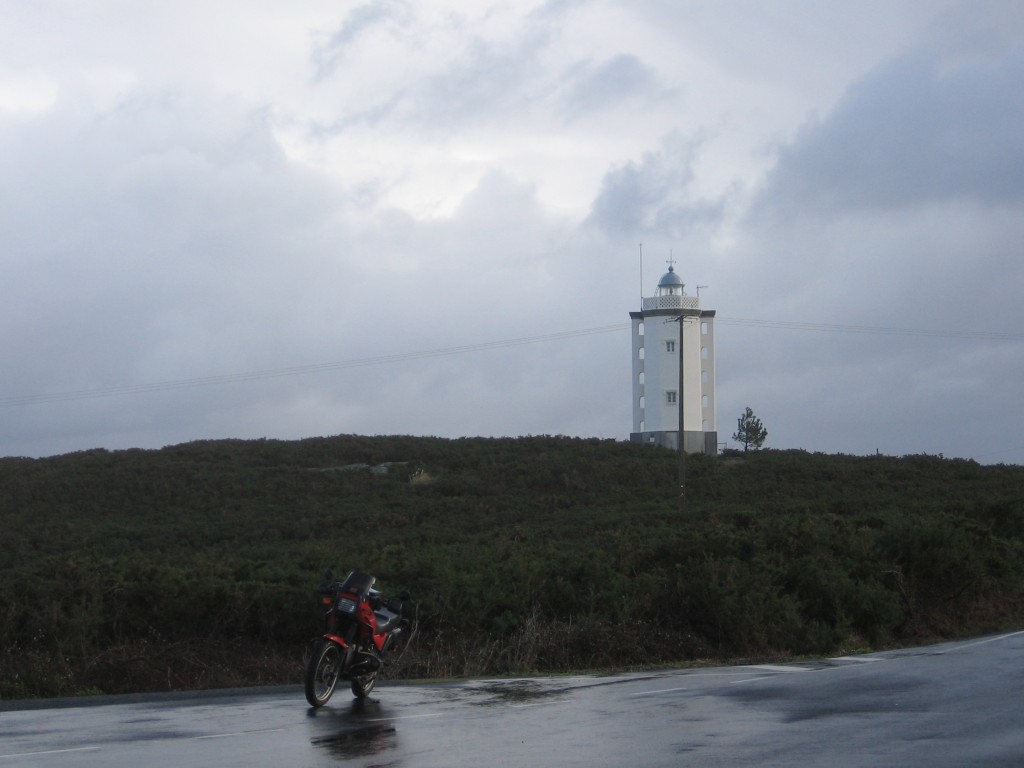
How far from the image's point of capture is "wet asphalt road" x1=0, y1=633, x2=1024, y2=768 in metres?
8.34

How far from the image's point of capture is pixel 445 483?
54.5 m

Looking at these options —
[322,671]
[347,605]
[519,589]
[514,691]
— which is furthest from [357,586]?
[519,589]

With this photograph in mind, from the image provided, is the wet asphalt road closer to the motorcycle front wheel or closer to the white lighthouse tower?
the motorcycle front wheel

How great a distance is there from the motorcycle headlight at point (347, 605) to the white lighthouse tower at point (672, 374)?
187ft

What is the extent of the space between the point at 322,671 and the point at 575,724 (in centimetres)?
275

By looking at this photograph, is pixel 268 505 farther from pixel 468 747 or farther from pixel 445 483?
pixel 468 747

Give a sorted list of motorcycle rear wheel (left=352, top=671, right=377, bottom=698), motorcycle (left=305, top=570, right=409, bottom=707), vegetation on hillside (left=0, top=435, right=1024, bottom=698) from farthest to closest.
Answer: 1. vegetation on hillside (left=0, top=435, right=1024, bottom=698)
2. motorcycle rear wheel (left=352, top=671, right=377, bottom=698)
3. motorcycle (left=305, top=570, right=409, bottom=707)

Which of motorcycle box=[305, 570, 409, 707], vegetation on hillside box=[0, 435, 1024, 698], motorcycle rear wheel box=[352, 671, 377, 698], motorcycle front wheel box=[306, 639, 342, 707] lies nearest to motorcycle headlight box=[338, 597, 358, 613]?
motorcycle box=[305, 570, 409, 707]

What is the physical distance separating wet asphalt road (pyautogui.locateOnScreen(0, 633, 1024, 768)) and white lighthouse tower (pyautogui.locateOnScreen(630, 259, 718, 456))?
55.0 metres

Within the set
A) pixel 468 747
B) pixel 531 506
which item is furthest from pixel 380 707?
pixel 531 506

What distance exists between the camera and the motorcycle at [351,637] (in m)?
11.5

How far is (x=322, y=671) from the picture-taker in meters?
11.5

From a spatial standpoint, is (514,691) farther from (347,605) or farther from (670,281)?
(670,281)

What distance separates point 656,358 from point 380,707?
5925 cm
